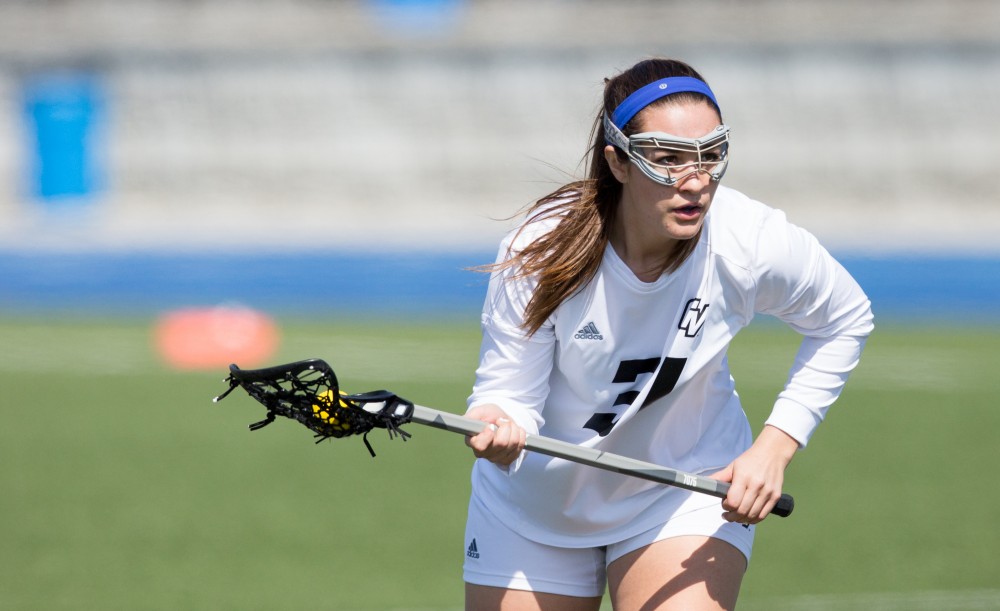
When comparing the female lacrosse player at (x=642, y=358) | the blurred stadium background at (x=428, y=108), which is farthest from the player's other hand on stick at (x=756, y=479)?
the blurred stadium background at (x=428, y=108)

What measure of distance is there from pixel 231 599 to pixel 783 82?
1602 centimetres

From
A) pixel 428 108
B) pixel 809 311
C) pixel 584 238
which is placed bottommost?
pixel 428 108

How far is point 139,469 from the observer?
8344 mm

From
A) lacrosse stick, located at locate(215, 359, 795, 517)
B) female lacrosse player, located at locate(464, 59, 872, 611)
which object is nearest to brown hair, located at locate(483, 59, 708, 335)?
female lacrosse player, located at locate(464, 59, 872, 611)

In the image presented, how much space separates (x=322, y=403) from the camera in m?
3.22

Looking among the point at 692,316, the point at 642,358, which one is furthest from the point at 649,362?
the point at 692,316

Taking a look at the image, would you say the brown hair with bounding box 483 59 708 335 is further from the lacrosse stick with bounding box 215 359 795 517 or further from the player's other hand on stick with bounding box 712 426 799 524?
the player's other hand on stick with bounding box 712 426 799 524

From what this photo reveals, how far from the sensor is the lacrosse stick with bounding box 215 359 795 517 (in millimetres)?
3154

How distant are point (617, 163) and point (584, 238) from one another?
21 centimetres

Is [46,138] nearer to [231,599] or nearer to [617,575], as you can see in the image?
[231,599]

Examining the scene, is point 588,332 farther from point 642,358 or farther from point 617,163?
point 617,163

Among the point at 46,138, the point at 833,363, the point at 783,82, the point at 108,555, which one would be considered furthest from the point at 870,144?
the point at 833,363

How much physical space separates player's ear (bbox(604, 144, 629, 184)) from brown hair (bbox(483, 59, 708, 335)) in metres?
0.02

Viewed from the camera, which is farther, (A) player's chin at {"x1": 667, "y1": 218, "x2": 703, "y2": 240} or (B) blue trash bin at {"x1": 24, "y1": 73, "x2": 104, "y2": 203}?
(B) blue trash bin at {"x1": 24, "y1": 73, "x2": 104, "y2": 203}
